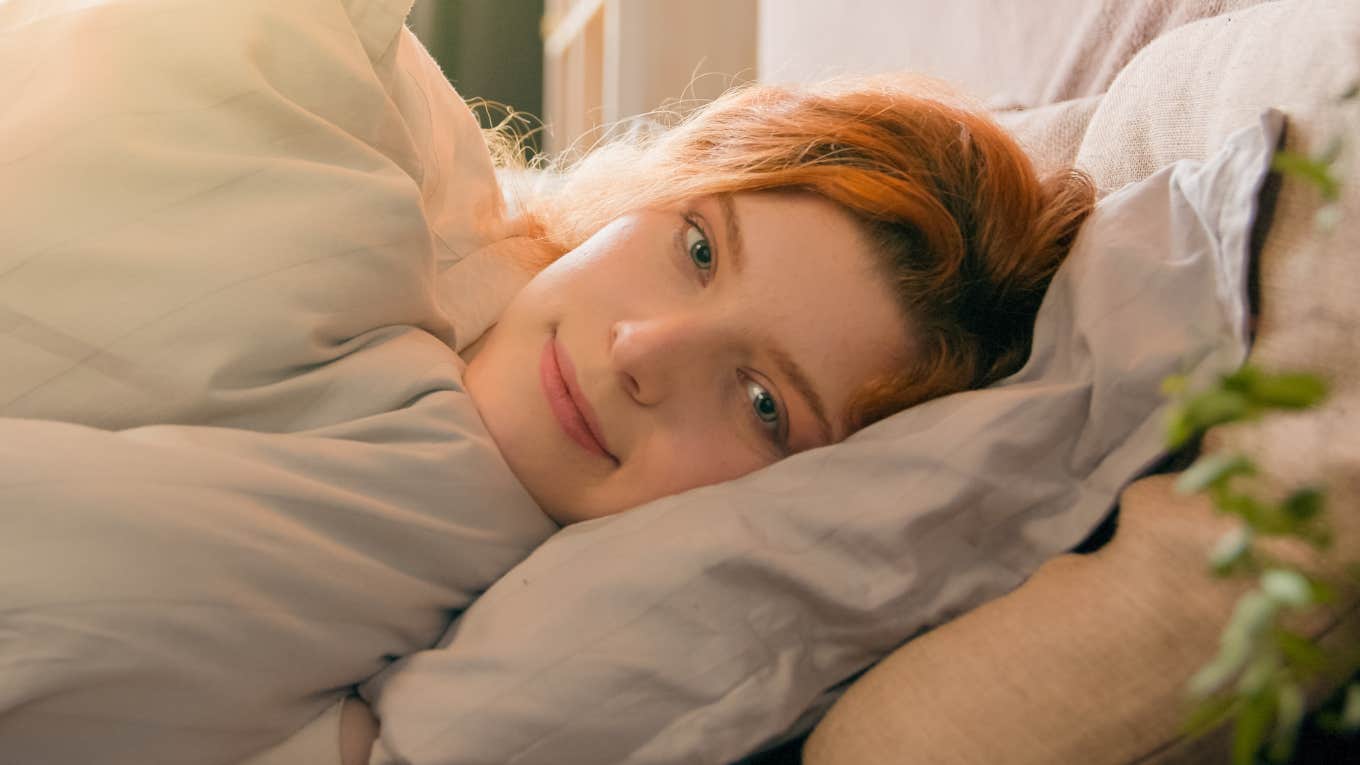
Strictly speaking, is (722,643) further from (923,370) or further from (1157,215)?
(1157,215)

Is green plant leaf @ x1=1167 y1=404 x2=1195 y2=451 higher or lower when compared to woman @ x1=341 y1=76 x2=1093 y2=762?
higher

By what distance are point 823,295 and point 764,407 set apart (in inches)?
3.5

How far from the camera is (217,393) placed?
2.17ft

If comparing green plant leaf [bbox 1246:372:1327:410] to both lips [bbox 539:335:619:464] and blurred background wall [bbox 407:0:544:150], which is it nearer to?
lips [bbox 539:335:619:464]

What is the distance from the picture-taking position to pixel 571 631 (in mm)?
608

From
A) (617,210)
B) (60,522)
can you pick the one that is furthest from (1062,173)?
(60,522)

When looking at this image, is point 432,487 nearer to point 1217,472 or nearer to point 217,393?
point 217,393

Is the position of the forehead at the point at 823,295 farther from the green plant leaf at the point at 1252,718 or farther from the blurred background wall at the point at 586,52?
the blurred background wall at the point at 586,52

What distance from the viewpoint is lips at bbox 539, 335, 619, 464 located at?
2.48 ft

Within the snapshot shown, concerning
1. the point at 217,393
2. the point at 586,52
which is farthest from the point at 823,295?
the point at 586,52

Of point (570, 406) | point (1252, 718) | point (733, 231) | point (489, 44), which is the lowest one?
point (489, 44)

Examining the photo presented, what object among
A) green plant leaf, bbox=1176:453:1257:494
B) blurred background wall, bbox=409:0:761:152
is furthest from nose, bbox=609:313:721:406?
blurred background wall, bbox=409:0:761:152

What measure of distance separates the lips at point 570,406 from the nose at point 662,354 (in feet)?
0.12

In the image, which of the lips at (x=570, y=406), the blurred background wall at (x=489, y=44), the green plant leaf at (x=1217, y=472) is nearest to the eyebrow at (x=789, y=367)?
the lips at (x=570, y=406)
